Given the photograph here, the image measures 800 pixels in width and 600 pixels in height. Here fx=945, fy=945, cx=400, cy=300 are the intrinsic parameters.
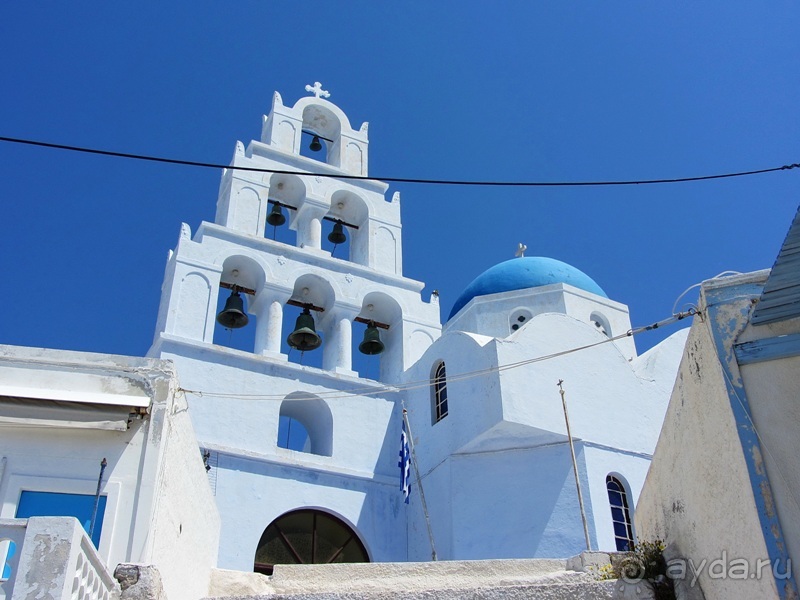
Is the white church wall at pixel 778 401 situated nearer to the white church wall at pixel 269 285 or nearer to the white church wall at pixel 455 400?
the white church wall at pixel 455 400

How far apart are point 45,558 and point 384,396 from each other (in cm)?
1217

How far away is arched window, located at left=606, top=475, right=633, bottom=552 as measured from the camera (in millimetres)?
14008

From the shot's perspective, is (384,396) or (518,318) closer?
(384,396)

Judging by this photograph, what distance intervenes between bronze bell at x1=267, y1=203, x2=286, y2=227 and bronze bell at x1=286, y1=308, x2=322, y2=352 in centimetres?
302

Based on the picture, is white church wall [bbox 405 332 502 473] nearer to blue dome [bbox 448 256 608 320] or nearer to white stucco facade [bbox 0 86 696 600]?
white stucco facade [bbox 0 86 696 600]

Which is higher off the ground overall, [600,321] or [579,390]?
[600,321]

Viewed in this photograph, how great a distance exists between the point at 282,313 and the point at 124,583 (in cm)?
1084

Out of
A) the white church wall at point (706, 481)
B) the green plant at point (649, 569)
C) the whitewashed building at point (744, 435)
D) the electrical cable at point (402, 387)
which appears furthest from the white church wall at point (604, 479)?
the whitewashed building at point (744, 435)

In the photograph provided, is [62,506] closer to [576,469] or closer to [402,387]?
[576,469]

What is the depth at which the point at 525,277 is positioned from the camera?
19.4 meters

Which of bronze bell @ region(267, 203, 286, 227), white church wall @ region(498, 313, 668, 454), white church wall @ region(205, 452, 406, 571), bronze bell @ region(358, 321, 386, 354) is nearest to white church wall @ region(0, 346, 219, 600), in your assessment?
white church wall @ region(205, 452, 406, 571)

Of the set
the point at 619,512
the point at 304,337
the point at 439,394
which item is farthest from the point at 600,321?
the point at 304,337

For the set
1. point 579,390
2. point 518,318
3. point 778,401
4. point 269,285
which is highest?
point 518,318

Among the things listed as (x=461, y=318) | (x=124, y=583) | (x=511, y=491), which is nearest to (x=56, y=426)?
(x=124, y=583)
